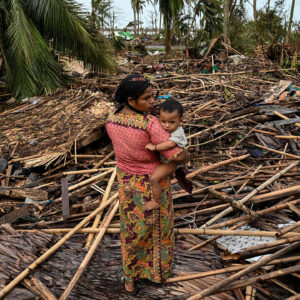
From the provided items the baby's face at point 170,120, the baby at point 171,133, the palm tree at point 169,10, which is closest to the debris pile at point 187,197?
the baby at point 171,133

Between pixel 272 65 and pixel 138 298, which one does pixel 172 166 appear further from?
pixel 272 65

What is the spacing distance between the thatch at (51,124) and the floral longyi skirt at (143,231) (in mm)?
2290

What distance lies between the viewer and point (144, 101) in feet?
5.67

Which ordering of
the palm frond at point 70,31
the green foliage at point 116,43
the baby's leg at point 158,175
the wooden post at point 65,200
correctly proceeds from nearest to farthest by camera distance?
the baby's leg at point 158,175 → the wooden post at point 65,200 → the palm frond at point 70,31 → the green foliage at point 116,43

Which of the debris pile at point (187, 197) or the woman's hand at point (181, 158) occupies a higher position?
the woman's hand at point (181, 158)

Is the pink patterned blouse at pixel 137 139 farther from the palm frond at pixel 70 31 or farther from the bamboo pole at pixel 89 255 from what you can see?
the palm frond at pixel 70 31

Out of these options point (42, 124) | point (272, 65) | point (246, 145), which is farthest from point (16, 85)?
point (272, 65)

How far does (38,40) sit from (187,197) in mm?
5290

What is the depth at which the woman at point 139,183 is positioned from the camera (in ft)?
5.59

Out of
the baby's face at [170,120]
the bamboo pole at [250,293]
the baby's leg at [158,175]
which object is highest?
the baby's face at [170,120]

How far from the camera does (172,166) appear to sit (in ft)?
5.84

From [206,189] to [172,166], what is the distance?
4.40 feet

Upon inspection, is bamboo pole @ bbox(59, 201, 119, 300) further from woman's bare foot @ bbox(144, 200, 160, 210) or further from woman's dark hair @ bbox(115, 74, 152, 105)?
woman's dark hair @ bbox(115, 74, 152, 105)

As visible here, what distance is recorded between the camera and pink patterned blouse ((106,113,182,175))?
1.69 metres
